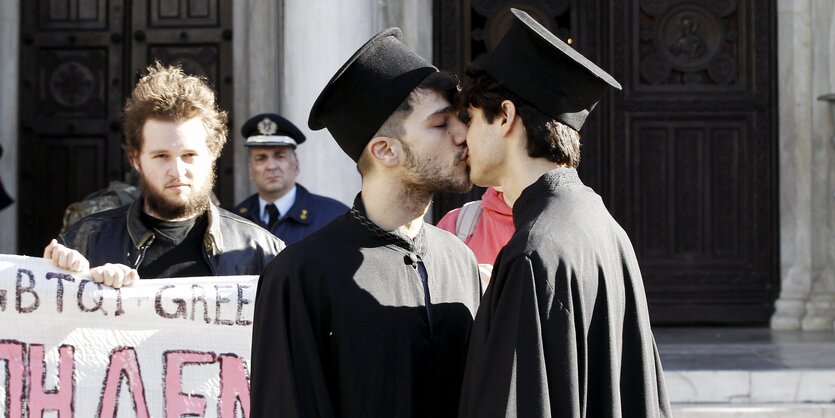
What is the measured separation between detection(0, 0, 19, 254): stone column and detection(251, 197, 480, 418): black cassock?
6.61 m

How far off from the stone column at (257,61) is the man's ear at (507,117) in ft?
20.5

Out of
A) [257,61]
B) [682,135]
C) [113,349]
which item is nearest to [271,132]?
[257,61]

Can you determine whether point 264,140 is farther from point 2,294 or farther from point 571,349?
point 571,349

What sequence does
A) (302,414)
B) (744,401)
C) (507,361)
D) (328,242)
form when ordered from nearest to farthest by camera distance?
1. (507,361)
2. (302,414)
3. (328,242)
4. (744,401)

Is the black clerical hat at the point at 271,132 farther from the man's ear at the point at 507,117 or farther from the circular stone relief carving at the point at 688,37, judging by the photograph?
the man's ear at the point at 507,117

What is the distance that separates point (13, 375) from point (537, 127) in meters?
2.37

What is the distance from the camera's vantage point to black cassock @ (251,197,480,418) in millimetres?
2848

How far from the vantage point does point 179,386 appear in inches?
172

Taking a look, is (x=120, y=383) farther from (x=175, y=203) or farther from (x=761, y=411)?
(x=761, y=411)

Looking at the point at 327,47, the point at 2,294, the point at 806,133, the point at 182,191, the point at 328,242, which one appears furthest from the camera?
the point at 806,133

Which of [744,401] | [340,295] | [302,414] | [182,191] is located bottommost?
[744,401]

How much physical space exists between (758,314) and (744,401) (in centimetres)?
257

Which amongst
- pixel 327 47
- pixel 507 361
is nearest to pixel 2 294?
pixel 507 361

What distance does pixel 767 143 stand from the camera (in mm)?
9375
